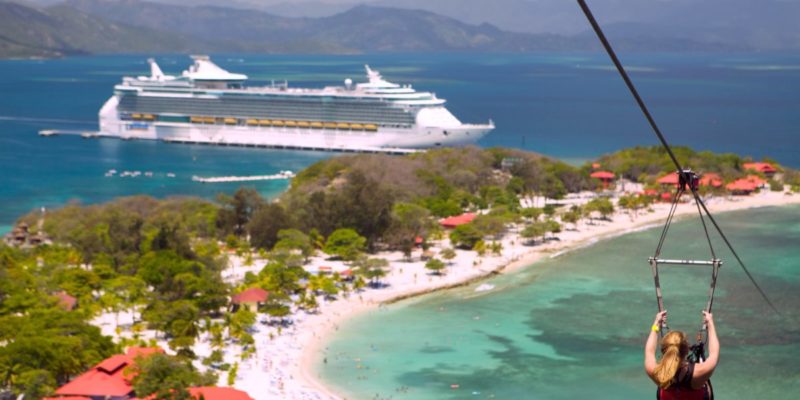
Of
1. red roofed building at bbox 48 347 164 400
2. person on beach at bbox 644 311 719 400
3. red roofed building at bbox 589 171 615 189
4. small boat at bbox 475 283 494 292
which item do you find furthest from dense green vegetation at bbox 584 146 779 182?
person on beach at bbox 644 311 719 400

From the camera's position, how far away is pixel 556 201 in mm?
38938

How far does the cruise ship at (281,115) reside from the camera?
61.3 metres

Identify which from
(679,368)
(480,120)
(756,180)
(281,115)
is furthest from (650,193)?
(480,120)

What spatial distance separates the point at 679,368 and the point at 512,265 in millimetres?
24485

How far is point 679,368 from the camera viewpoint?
11.0ft

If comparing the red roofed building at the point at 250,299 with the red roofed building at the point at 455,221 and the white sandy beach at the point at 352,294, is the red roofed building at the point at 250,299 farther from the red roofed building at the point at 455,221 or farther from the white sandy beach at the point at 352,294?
the red roofed building at the point at 455,221

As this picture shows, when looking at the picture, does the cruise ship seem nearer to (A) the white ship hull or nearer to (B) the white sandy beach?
(A) the white ship hull

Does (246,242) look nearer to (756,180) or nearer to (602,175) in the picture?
(602,175)

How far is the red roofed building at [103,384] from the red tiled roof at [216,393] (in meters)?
1.06

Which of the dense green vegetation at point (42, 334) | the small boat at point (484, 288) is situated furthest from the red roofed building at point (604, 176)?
the dense green vegetation at point (42, 334)

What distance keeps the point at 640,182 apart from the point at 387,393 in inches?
1090

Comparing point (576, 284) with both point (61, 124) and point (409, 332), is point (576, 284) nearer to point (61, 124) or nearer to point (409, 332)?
point (409, 332)

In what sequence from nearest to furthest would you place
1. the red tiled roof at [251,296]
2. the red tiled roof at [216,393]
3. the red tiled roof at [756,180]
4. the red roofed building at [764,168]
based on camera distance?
the red tiled roof at [216,393] < the red tiled roof at [251,296] < the red tiled roof at [756,180] < the red roofed building at [764,168]

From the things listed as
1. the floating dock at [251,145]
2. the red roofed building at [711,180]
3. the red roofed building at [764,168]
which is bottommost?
the red roofed building at [711,180]
